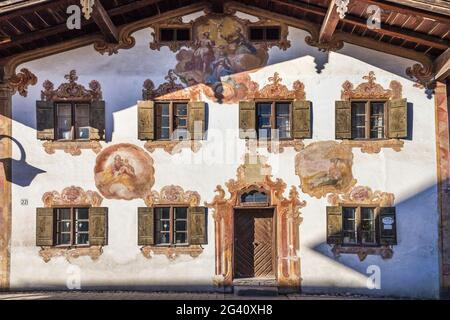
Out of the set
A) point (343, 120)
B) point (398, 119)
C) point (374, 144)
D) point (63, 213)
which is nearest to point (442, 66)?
point (398, 119)

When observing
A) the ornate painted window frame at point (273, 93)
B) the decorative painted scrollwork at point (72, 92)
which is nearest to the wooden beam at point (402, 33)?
the ornate painted window frame at point (273, 93)

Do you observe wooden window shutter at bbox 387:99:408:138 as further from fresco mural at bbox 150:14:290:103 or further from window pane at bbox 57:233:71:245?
window pane at bbox 57:233:71:245

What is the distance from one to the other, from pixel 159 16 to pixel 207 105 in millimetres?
2432

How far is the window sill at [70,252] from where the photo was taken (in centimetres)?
1098

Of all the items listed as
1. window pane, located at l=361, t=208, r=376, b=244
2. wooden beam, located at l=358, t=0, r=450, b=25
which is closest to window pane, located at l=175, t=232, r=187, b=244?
window pane, located at l=361, t=208, r=376, b=244

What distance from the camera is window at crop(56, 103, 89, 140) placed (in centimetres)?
1123

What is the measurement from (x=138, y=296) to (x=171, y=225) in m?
1.72

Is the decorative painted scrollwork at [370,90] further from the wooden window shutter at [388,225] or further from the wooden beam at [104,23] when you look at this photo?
the wooden beam at [104,23]

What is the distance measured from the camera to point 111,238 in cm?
1104

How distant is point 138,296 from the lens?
10484mm

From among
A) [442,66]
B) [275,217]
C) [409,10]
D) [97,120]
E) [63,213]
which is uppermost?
[409,10]

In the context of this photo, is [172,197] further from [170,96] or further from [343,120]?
[343,120]

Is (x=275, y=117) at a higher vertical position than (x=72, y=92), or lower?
lower

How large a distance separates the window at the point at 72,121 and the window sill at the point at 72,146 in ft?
0.45
